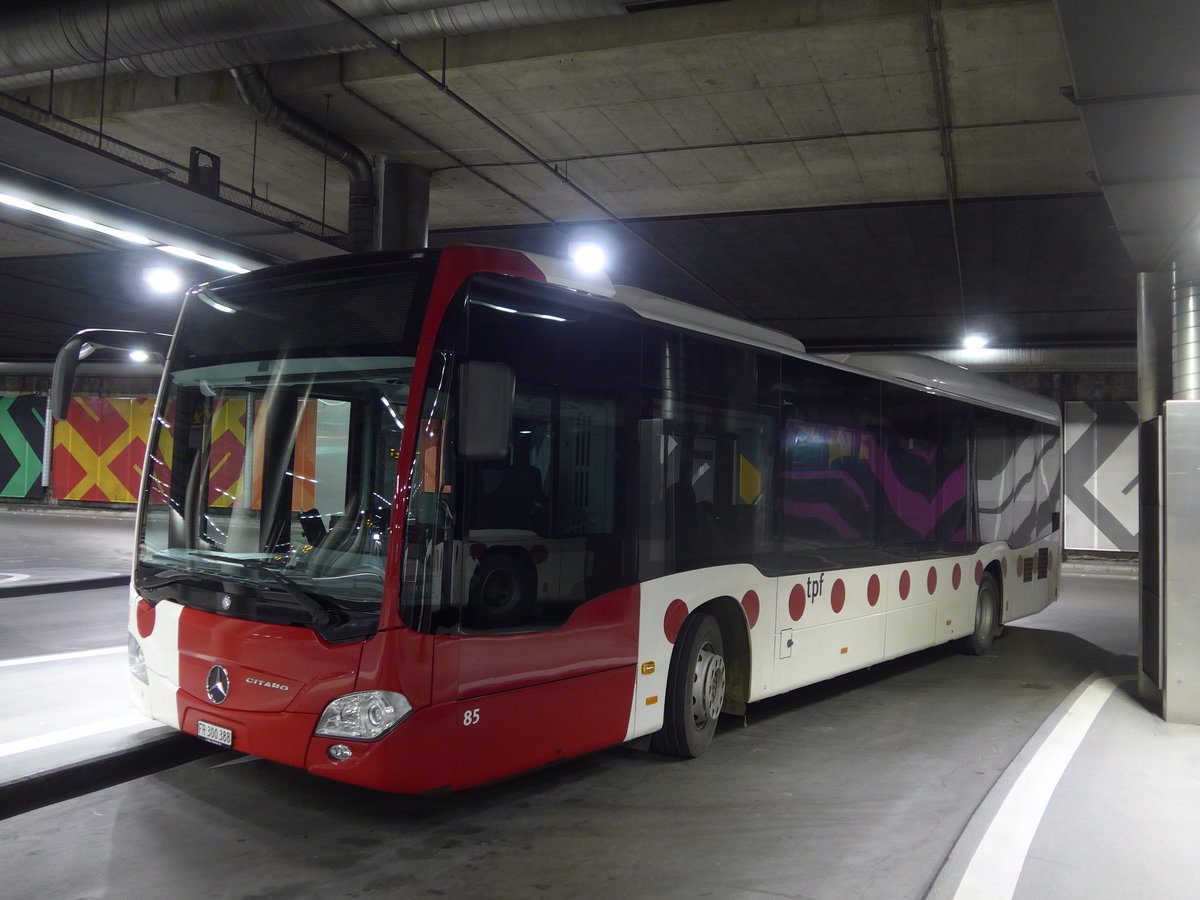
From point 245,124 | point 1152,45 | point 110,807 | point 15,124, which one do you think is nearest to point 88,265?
point 245,124

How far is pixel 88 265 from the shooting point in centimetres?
1895

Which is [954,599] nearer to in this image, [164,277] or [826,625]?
[826,625]

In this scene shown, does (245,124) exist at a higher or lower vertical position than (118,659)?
higher

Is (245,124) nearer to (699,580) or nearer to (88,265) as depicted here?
(699,580)

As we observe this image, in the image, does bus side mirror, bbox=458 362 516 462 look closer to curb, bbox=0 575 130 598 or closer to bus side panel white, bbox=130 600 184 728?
bus side panel white, bbox=130 600 184 728

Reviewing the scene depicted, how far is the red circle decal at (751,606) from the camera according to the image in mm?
7125

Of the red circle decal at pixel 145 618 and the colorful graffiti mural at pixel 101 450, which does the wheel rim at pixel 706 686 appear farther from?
the colorful graffiti mural at pixel 101 450

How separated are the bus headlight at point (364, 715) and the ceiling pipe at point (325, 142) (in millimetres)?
7792

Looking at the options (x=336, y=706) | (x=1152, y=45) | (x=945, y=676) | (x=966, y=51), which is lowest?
(x=945, y=676)

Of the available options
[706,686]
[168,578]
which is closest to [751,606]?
[706,686]

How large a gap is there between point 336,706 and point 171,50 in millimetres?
7581

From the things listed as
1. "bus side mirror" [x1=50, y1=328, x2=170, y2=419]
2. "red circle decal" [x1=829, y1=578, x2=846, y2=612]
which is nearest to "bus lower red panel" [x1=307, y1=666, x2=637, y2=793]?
"bus side mirror" [x1=50, y1=328, x2=170, y2=419]

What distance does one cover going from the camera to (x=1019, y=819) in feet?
17.7

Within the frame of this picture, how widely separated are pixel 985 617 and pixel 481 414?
8.98 m
